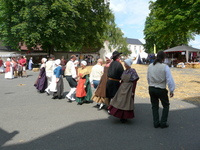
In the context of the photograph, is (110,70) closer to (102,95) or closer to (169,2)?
(102,95)

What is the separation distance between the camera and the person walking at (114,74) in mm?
5531

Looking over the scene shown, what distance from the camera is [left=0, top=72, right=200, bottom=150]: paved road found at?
383 centimetres

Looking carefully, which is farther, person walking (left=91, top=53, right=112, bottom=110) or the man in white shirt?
the man in white shirt

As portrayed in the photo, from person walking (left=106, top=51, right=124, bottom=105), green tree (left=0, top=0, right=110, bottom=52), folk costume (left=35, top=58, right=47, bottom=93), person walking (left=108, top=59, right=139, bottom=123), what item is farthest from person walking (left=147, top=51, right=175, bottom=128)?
green tree (left=0, top=0, right=110, bottom=52)

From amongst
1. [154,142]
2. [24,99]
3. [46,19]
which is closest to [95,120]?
[154,142]

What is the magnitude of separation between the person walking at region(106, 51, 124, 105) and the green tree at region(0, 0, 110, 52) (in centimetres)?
1927

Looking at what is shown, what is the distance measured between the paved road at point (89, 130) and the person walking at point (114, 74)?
0.82 metres

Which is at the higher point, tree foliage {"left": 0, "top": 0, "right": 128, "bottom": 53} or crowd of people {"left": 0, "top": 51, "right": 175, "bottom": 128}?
tree foliage {"left": 0, "top": 0, "right": 128, "bottom": 53}

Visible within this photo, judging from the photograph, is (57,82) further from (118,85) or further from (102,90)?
(118,85)

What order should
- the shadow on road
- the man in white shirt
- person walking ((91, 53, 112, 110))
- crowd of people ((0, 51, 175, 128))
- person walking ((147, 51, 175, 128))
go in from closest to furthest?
the shadow on road < person walking ((147, 51, 175, 128)) < crowd of people ((0, 51, 175, 128)) < person walking ((91, 53, 112, 110)) < the man in white shirt

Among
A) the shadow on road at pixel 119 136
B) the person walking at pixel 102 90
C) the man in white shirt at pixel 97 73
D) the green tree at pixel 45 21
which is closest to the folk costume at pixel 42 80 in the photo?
the man in white shirt at pixel 97 73

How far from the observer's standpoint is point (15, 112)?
20.5 feet

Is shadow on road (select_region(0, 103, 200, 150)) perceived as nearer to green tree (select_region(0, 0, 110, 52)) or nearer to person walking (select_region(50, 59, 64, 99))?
person walking (select_region(50, 59, 64, 99))

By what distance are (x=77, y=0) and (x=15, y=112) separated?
21331mm
